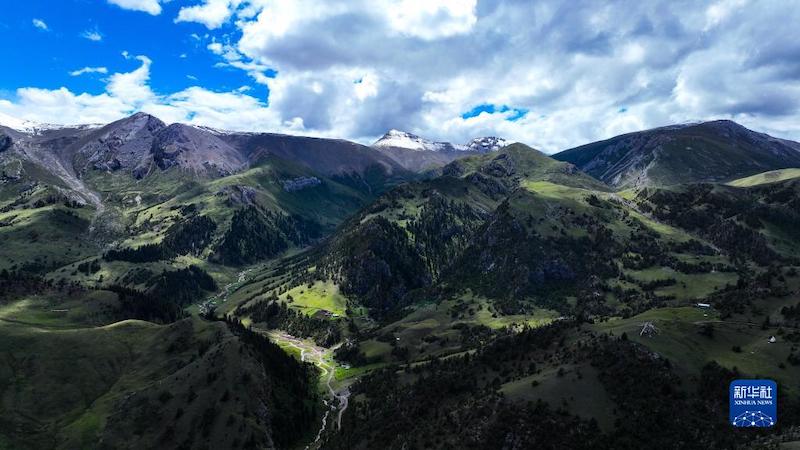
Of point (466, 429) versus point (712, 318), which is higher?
point (712, 318)

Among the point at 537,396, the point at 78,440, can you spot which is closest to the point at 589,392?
the point at 537,396

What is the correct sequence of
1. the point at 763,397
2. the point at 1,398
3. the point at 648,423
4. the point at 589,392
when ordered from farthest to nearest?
the point at 1,398, the point at 589,392, the point at 648,423, the point at 763,397

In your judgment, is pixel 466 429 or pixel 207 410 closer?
pixel 466 429

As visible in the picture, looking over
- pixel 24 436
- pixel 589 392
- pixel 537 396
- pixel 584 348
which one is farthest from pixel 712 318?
pixel 24 436

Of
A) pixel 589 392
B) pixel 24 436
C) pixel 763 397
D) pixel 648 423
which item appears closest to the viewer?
pixel 763 397

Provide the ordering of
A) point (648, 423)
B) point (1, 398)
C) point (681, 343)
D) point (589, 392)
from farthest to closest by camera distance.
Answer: point (1, 398) < point (681, 343) < point (589, 392) < point (648, 423)

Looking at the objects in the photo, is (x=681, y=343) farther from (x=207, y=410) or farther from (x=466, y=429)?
(x=207, y=410)

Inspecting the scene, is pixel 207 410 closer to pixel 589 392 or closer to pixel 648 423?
pixel 589 392

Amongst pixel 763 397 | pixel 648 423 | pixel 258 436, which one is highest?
pixel 763 397

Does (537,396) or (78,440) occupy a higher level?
(537,396)
